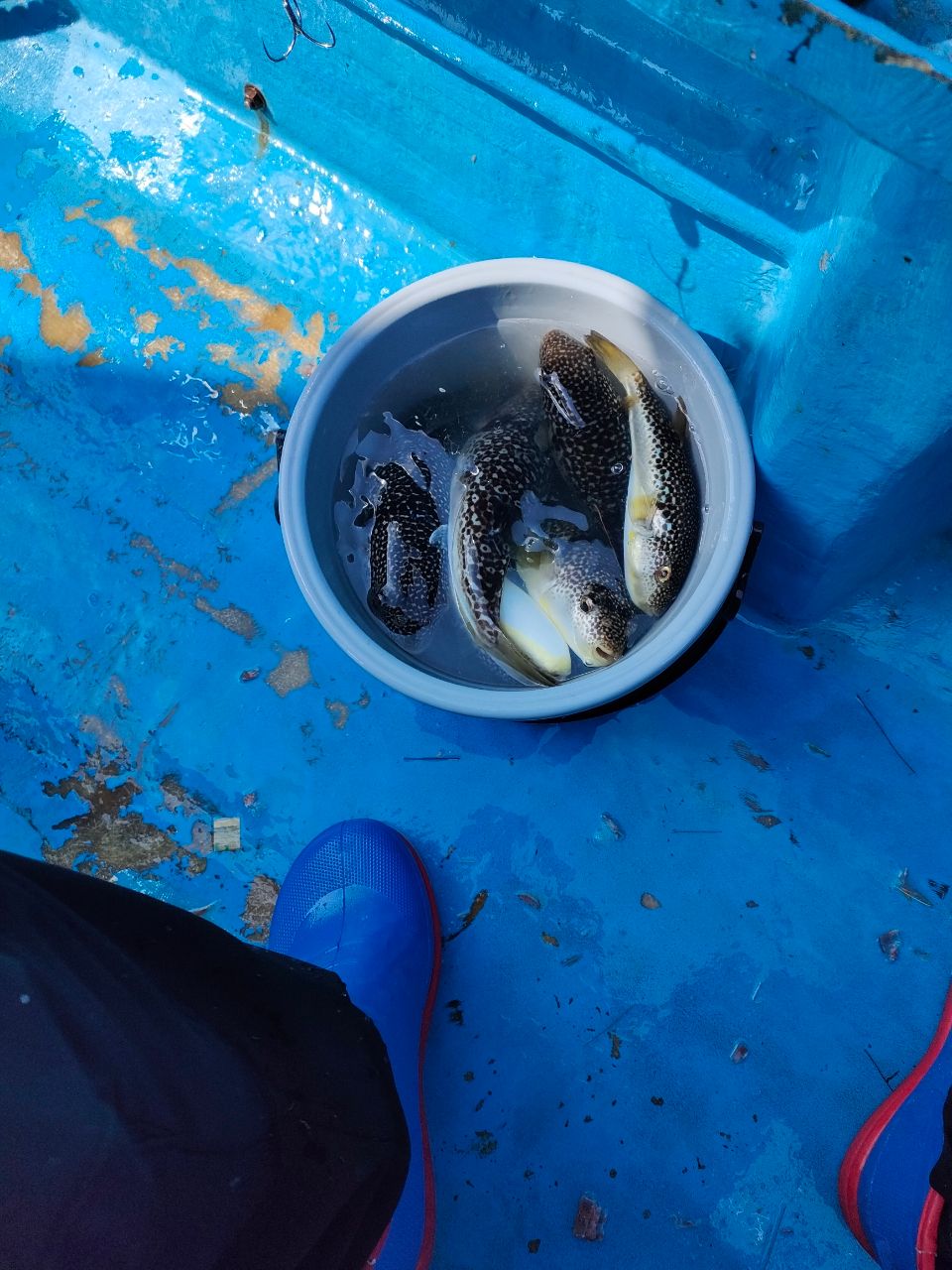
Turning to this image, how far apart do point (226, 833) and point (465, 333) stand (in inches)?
48.0

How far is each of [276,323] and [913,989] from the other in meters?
2.07

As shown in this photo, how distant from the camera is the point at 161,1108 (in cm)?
114

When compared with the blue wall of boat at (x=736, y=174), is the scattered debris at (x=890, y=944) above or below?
below

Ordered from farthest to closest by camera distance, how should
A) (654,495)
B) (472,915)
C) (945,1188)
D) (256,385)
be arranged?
(256,385) → (472,915) → (654,495) → (945,1188)

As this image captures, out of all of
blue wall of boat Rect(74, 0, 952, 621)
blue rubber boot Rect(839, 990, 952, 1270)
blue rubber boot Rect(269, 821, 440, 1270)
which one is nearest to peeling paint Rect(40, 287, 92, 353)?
blue wall of boat Rect(74, 0, 952, 621)

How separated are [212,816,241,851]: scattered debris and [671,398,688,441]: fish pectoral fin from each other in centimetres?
128

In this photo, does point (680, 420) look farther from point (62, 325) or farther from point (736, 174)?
point (62, 325)

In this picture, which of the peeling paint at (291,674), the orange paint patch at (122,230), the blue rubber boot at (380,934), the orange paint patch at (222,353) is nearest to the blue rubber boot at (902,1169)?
the blue rubber boot at (380,934)

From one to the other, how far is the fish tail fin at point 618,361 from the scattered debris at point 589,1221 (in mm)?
1638

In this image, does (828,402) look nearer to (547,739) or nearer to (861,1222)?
(547,739)

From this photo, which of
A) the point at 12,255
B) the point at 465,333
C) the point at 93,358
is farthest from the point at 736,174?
the point at 12,255

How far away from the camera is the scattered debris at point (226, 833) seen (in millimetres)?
1924

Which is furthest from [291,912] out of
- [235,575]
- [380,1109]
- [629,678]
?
[629,678]

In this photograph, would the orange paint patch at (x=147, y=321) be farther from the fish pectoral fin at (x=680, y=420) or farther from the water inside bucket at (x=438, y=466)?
the fish pectoral fin at (x=680, y=420)
